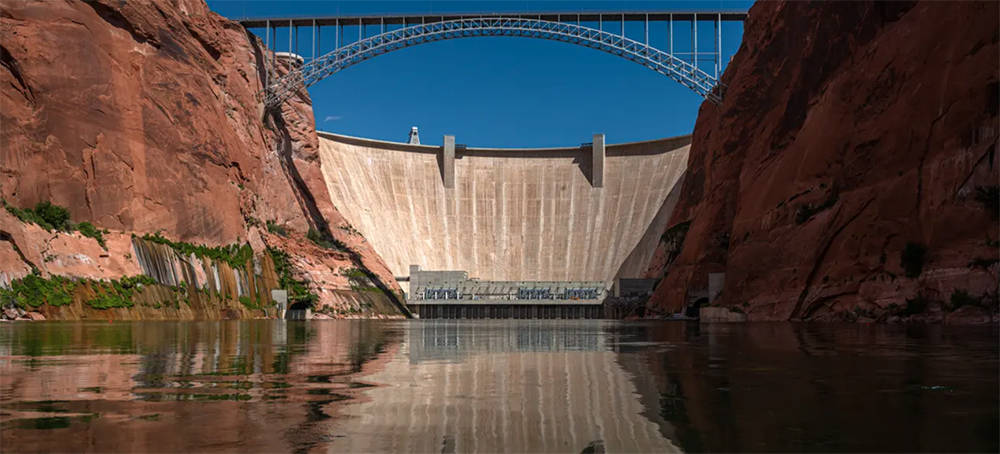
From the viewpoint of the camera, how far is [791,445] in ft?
17.3

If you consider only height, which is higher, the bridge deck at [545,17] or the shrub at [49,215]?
the bridge deck at [545,17]

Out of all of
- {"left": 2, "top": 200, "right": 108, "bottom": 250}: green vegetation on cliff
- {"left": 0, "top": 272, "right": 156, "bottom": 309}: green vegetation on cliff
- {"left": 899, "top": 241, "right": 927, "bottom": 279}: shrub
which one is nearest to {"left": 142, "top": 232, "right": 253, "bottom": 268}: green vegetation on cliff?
{"left": 2, "top": 200, "right": 108, "bottom": 250}: green vegetation on cliff

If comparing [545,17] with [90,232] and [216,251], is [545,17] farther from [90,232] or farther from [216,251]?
[90,232]

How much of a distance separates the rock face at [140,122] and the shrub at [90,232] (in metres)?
1.21

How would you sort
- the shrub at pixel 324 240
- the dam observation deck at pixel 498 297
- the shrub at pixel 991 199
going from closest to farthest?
the shrub at pixel 991 199, the shrub at pixel 324 240, the dam observation deck at pixel 498 297

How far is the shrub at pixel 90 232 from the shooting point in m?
49.1

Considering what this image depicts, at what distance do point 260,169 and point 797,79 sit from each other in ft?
141

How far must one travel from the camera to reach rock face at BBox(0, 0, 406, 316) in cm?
5053

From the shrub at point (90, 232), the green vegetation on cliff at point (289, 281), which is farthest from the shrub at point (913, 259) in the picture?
the green vegetation on cliff at point (289, 281)

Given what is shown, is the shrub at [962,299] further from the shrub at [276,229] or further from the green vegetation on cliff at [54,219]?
the shrub at [276,229]

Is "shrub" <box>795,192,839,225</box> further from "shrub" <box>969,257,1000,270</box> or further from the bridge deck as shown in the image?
the bridge deck

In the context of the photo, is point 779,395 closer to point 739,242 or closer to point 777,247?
point 777,247

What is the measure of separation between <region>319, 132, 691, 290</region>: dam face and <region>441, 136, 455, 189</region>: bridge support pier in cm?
46

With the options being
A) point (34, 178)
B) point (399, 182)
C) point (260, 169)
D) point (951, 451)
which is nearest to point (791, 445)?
point (951, 451)
